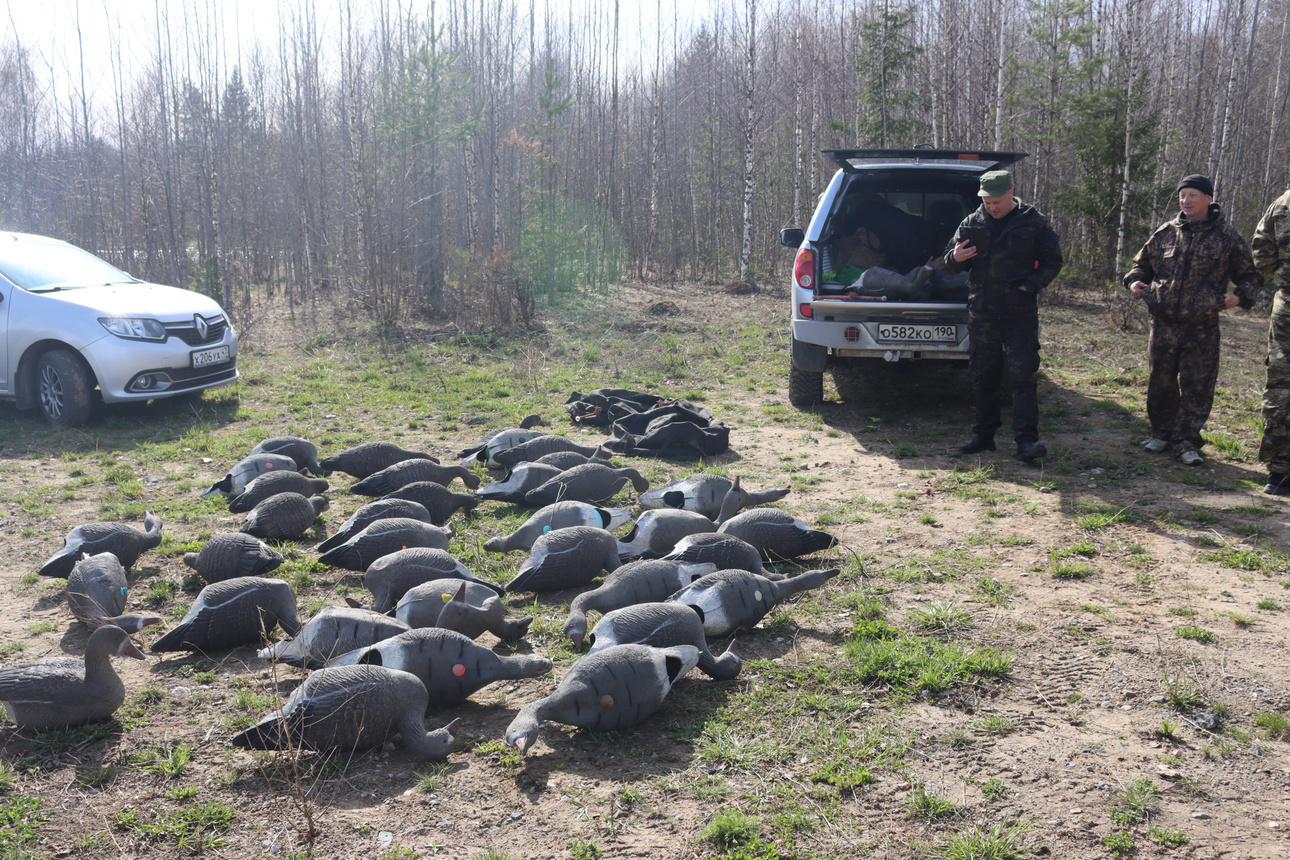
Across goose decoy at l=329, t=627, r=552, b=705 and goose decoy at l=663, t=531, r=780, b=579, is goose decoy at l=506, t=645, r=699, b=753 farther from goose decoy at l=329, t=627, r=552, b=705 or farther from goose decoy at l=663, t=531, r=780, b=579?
goose decoy at l=663, t=531, r=780, b=579

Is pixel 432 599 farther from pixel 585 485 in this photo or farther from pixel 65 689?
pixel 585 485

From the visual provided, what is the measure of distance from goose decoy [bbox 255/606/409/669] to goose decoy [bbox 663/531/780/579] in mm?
1533

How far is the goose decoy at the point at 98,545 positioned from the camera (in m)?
4.57

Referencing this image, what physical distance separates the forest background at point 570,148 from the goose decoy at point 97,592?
34.1ft

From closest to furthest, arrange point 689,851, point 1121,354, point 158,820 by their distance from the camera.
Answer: point 689,851 → point 158,820 → point 1121,354

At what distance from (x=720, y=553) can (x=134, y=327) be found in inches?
290

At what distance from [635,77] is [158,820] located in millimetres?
27695

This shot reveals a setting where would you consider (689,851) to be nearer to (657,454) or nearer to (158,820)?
(158,820)

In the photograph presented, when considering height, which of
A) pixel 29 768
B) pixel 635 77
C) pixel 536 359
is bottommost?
pixel 29 768

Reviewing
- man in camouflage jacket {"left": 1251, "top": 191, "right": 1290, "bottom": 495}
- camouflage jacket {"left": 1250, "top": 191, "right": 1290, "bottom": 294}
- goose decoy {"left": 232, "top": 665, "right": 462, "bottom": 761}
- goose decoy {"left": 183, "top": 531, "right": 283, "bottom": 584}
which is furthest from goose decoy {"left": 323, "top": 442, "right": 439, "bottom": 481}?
camouflage jacket {"left": 1250, "top": 191, "right": 1290, "bottom": 294}

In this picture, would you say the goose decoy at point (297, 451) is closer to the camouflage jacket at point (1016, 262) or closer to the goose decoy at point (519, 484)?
the goose decoy at point (519, 484)

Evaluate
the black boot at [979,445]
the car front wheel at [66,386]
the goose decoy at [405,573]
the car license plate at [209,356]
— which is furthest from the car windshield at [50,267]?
the black boot at [979,445]

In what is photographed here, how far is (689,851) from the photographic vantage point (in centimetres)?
248

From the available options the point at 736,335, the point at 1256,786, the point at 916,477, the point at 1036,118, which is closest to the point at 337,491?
the point at 916,477
